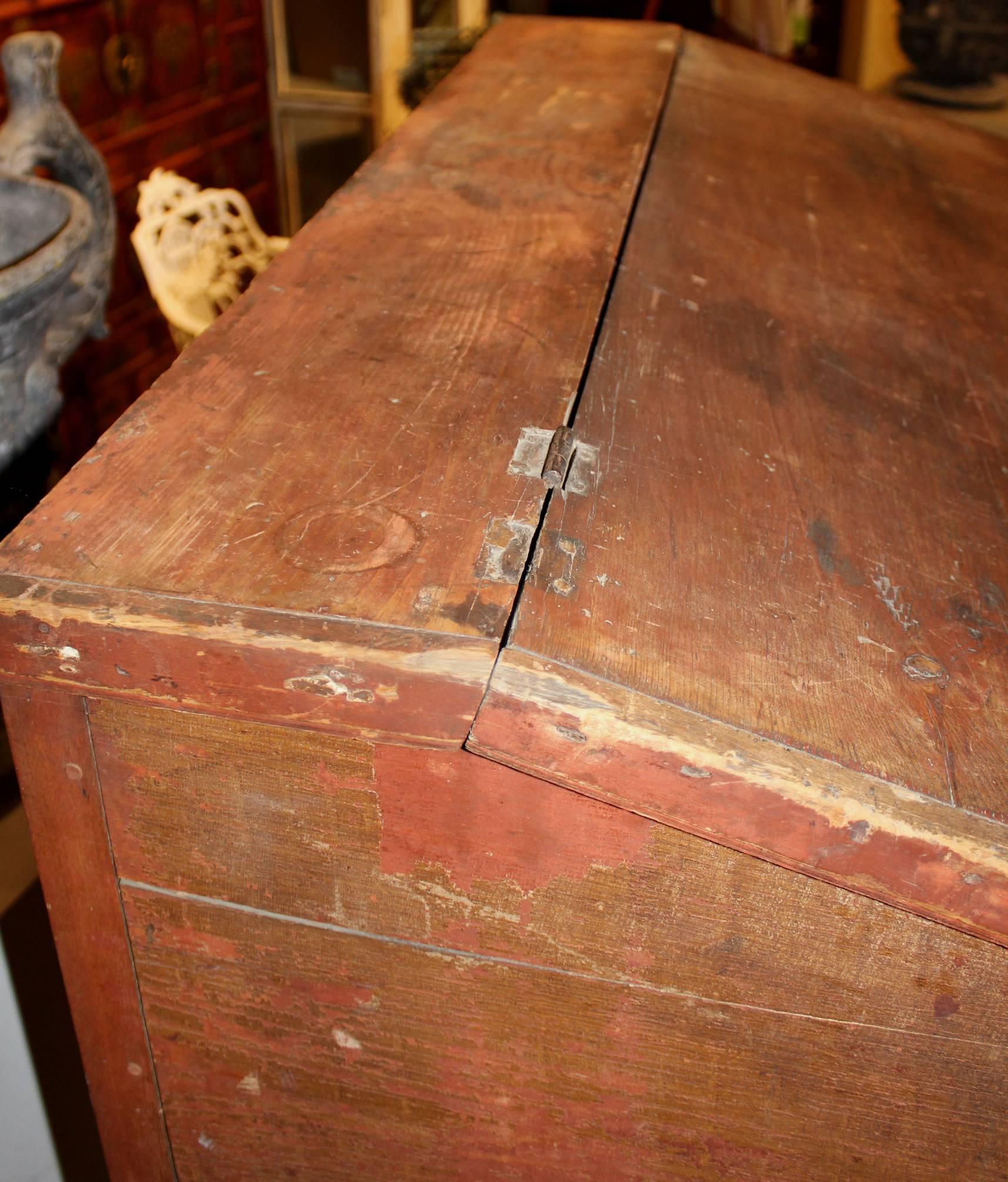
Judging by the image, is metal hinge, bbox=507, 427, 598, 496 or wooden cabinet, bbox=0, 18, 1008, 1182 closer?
wooden cabinet, bbox=0, 18, 1008, 1182

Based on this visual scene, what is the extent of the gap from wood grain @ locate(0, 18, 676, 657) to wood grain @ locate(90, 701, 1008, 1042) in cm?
10

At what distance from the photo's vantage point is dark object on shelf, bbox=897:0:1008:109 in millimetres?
2783

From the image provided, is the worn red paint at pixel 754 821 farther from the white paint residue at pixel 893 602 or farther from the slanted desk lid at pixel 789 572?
the white paint residue at pixel 893 602

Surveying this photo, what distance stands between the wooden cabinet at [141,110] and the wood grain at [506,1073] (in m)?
1.96

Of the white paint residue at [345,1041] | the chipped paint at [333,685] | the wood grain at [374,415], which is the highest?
the wood grain at [374,415]

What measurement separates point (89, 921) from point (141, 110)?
9.17 feet

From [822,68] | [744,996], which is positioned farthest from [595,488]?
[822,68]

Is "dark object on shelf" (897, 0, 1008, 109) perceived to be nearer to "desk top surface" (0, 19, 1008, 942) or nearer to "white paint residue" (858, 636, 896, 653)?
"desk top surface" (0, 19, 1008, 942)

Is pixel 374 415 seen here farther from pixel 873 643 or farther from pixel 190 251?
pixel 190 251

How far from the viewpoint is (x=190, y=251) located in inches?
73.7

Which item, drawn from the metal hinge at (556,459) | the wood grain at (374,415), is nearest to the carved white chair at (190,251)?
the wood grain at (374,415)

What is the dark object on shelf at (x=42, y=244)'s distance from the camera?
3.66ft

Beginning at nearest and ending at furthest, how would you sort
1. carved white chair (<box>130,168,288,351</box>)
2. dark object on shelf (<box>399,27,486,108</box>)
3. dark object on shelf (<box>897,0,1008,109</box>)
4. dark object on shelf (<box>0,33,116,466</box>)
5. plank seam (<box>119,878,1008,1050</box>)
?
plank seam (<box>119,878,1008,1050</box>)
dark object on shelf (<box>0,33,116,466</box>)
carved white chair (<box>130,168,288,351</box>)
dark object on shelf (<box>897,0,1008,109</box>)
dark object on shelf (<box>399,27,486,108</box>)

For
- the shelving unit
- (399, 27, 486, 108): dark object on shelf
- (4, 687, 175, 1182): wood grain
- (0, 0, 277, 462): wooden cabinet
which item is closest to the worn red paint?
(4, 687, 175, 1182): wood grain
